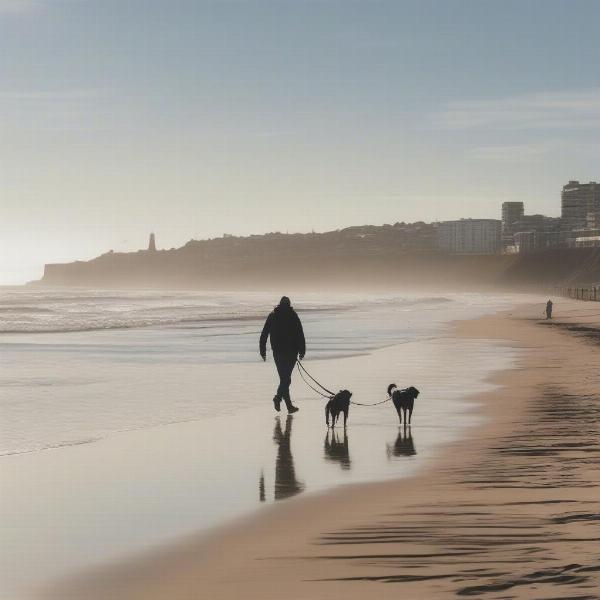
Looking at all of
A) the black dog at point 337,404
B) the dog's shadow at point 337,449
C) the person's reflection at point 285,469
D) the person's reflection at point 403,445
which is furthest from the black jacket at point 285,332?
the person's reflection at point 403,445

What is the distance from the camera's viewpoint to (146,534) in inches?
313

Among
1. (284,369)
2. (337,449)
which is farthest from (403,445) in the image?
(284,369)

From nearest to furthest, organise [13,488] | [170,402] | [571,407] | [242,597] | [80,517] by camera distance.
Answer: [242,597]
[80,517]
[13,488]
[571,407]
[170,402]

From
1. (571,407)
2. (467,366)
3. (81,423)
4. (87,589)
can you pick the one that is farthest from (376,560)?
(467,366)

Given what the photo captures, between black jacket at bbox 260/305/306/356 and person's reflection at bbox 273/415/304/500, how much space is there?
2.02 m

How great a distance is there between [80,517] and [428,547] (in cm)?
307

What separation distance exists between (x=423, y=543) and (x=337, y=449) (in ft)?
16.4

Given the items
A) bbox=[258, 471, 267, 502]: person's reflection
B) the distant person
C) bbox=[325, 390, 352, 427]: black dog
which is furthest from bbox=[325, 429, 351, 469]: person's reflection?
the distant person

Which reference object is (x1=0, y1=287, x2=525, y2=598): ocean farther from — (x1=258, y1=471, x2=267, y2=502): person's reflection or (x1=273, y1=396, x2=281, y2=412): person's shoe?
(x1=273, y1=396, x2=281, y2=412): person's shoe

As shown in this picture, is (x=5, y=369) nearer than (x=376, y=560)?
No

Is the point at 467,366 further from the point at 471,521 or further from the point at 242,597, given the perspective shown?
the point at 242,597

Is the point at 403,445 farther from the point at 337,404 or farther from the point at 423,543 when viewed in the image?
the point at 423,543

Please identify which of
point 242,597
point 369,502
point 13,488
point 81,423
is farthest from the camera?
point 81,423

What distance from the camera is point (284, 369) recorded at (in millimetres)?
16125
